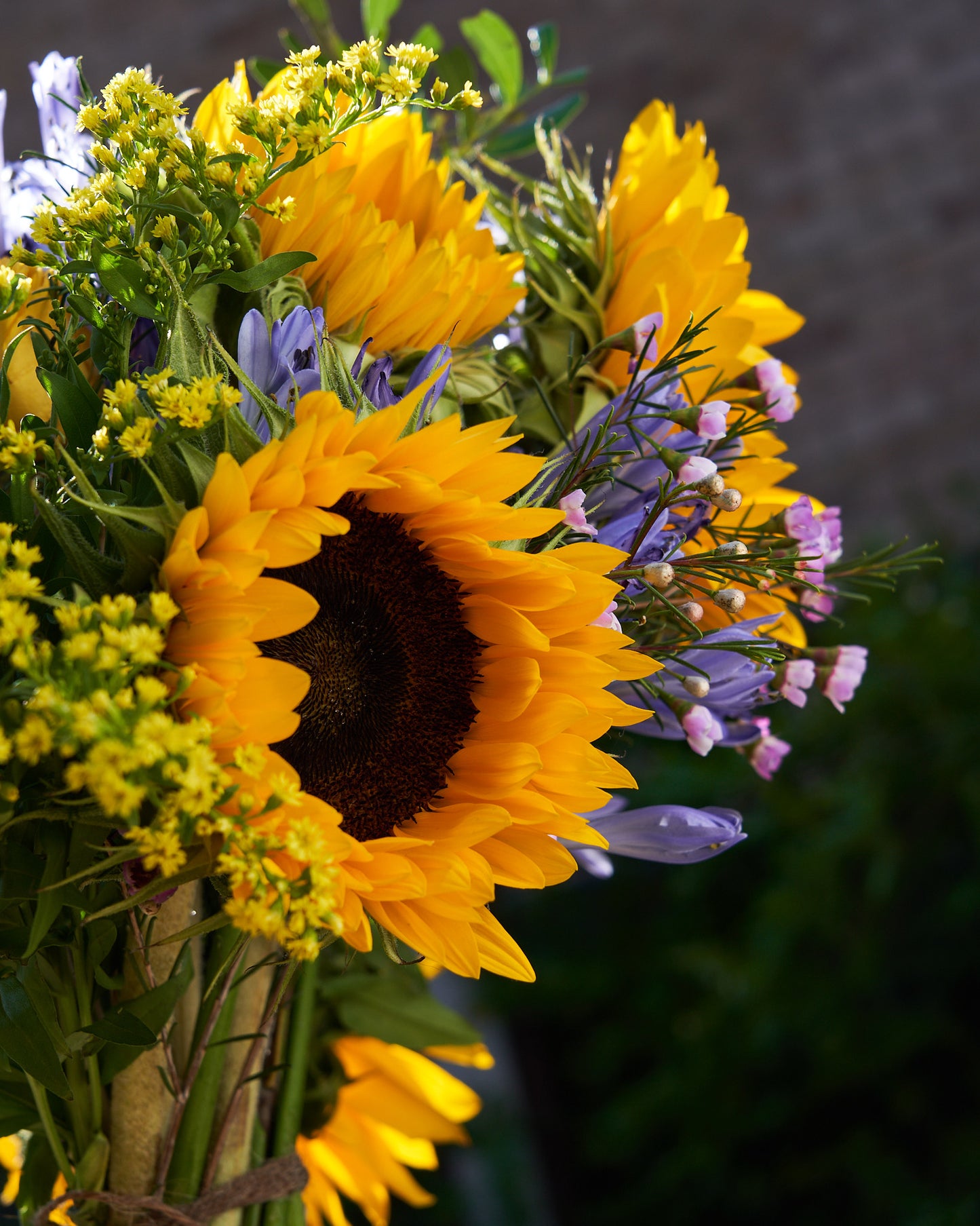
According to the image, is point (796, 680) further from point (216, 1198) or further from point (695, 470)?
point (216, 1198)

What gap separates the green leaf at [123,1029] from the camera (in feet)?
1.36

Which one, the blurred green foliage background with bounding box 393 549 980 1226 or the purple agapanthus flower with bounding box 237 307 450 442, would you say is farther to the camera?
the blurred green foliage background with bounding box 393 549 980 1226

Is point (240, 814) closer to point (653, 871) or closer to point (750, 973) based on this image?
point (750, 973)

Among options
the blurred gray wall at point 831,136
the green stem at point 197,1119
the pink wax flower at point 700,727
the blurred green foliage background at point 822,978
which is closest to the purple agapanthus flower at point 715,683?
the pink wax flower at point 700,727

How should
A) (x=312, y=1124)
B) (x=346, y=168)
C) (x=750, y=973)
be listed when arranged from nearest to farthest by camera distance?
(x=346, y=168) < (x=312, y=1124) < (x=750, y=973)

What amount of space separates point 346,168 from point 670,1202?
134 centimetres

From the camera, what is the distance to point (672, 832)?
48 centimetres

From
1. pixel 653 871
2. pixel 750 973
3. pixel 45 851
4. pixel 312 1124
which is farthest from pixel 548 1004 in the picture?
pixel 45 851

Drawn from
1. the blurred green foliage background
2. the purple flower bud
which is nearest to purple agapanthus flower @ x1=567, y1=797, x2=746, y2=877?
the purple flower bud

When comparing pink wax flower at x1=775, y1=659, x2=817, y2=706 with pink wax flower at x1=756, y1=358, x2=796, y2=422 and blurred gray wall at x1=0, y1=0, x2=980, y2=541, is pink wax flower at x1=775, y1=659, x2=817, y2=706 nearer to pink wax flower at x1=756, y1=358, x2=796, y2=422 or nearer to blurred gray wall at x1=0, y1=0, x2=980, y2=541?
pink wax flower at x1=756, y1=358, x2=796, y2=422

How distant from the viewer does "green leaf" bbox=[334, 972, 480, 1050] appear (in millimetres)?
597

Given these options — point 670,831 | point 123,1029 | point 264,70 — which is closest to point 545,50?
point 264,70

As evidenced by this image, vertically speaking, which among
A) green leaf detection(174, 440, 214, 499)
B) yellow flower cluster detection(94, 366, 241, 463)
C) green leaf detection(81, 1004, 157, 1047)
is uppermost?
yellow flower cluster detection(94, 366, 241, 463)

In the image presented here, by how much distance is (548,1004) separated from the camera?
1553 millimetres
